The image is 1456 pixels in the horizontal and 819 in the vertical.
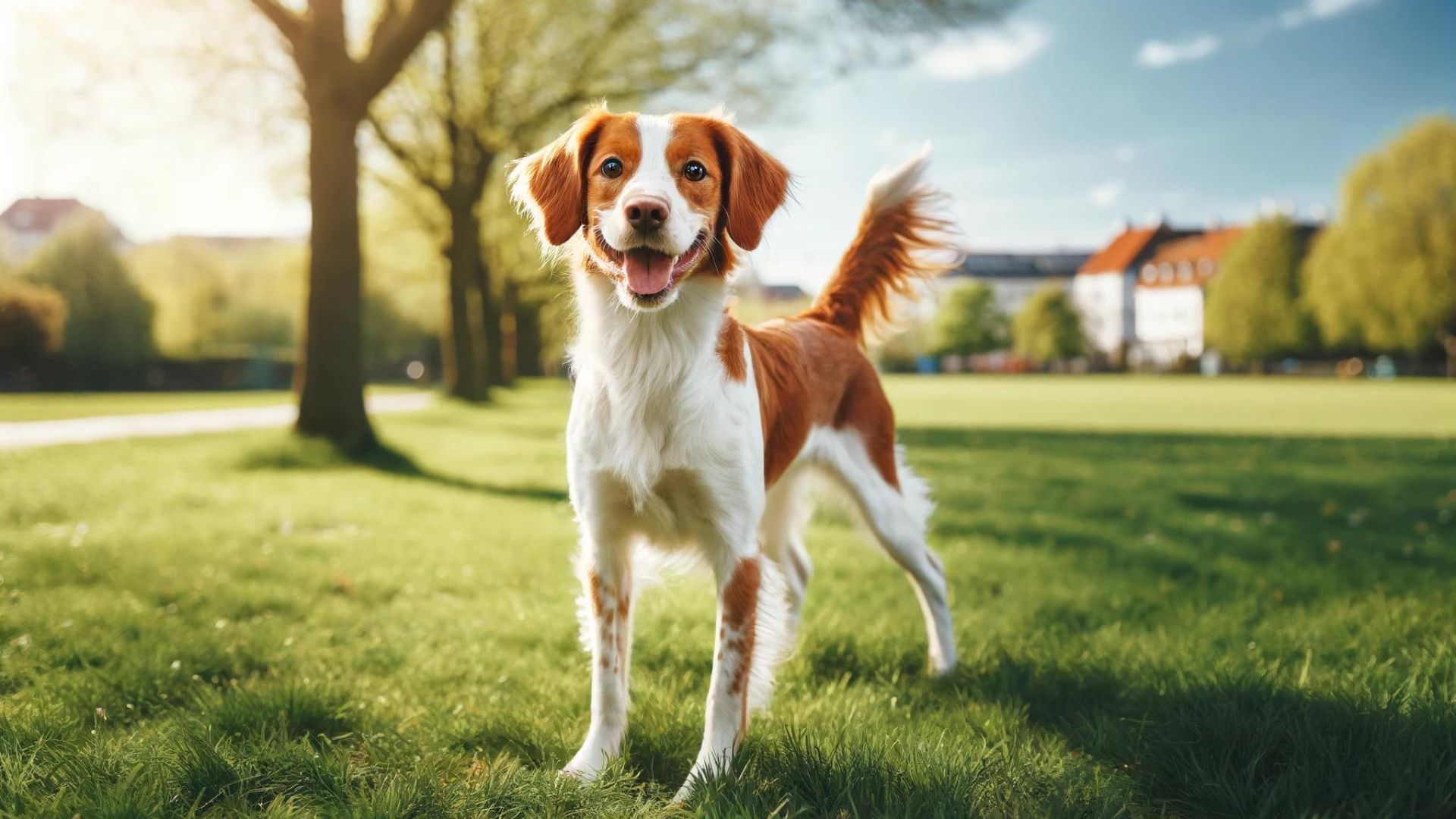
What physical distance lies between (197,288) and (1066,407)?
1679 inches

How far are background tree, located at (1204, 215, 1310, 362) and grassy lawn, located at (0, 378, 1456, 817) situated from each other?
6423 cm

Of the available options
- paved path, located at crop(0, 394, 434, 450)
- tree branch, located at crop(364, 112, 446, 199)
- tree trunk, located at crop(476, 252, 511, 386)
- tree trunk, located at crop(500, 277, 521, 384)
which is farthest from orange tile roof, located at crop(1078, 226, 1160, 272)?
tree branch, located at crop(364, 112, 446, 199)

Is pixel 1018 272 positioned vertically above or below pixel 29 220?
above

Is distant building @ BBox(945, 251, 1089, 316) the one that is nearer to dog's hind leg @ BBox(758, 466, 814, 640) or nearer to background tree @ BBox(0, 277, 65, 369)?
background tree @ BBox(0, 277, 65, 369)

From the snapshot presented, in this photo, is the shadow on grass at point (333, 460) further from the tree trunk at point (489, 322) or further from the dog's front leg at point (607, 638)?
the tree trunk at point (489, 322)

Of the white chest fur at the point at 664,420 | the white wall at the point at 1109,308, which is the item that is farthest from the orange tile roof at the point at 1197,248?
the white chest fur at the point at 664,420

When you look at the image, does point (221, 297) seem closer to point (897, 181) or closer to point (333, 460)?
point (333, 460)

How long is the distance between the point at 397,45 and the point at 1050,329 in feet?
293

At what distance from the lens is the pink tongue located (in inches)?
106

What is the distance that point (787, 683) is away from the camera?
3730 mm

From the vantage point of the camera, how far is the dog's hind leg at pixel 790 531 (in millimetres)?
4082

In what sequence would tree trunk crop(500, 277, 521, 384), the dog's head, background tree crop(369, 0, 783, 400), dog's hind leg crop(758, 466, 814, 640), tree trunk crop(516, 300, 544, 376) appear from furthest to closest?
1. tree trunk crop(516, 300, 544, 376)
2. tree trunk crop(500, 277, 521, 384)
3. background tree crop(369, 0, 783, 400)
4. dog's hind leg crop(758, 466, 814, 640)
5. the dog's head

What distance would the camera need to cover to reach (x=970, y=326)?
335 feet

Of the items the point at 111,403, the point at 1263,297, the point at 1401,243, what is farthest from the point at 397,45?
the point at 1263,297
